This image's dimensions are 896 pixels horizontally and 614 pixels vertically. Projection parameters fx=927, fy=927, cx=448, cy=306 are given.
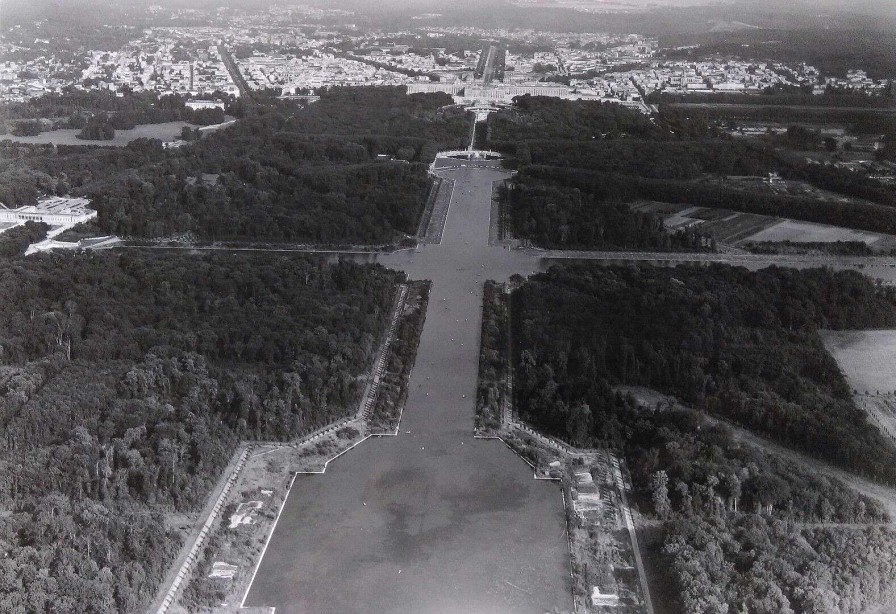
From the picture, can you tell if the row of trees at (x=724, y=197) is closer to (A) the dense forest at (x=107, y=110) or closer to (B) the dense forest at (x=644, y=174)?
(B) the dense forest at (x=644, y=174)

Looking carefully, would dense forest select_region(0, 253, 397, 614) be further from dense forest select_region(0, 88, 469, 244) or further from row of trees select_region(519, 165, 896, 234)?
row of trees select_region(519, 165, 896, 234)

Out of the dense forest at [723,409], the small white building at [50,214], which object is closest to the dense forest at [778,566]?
the dense forest at [723,409]

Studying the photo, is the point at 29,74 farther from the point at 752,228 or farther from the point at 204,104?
the point at 752,228

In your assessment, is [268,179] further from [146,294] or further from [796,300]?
[796,300]

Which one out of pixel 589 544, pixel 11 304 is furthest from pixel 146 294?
pixel 589 544

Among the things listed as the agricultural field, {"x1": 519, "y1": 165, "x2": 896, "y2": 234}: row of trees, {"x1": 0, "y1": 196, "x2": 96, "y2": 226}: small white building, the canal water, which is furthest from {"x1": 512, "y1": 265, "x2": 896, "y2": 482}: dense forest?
{"x1": 0, "y1": 196, "x2": 96, "y2": 226}: small white building
